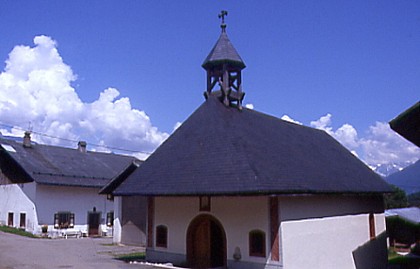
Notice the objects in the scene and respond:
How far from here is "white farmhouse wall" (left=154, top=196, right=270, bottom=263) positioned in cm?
1395

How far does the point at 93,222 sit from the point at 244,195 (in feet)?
72.7

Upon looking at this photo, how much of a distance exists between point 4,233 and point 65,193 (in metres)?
4.74

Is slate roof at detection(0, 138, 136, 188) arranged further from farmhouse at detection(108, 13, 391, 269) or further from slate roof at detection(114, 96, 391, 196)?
farmhouse at detection(108, 13, 391, 269)

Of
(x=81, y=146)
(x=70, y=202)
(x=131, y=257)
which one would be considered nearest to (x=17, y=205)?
(x=70, y=202)

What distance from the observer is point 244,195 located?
13.1m

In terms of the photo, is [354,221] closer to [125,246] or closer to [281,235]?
[281,235]

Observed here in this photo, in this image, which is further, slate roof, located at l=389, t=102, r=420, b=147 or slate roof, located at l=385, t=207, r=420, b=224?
slate roof, located at l=385, t=207, r=420, b=224

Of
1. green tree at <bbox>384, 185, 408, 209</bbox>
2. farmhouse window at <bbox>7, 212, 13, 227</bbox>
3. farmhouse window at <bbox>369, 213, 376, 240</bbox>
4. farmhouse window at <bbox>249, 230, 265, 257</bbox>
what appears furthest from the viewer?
green tree at <bbox>384, 185, 408, 209</bbox>

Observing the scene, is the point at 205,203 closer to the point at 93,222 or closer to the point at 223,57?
the point at 223,57

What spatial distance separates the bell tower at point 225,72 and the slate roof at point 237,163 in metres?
0.54

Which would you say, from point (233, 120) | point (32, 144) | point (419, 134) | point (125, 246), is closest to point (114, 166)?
point (32, 144)

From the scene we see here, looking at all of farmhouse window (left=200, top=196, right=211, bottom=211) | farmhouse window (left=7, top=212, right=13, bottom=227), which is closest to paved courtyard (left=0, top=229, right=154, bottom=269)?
farmhouse window (left=200, top=196, right=211, bottom=211)

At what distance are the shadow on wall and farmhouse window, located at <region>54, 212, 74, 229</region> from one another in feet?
67.3

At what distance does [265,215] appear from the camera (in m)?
13.8
